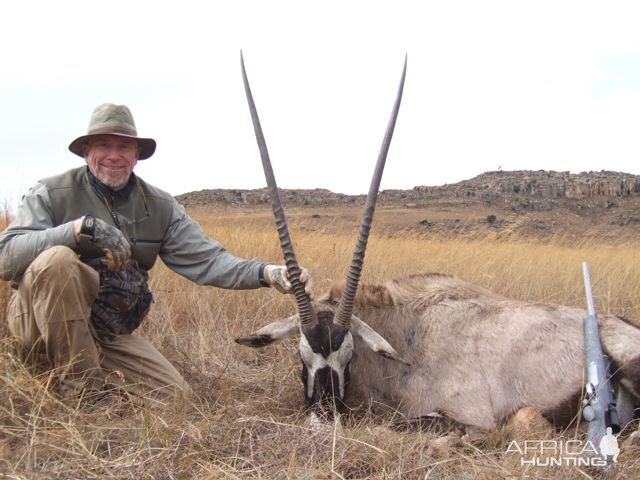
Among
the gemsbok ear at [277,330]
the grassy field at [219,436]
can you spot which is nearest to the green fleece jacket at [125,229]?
the gemsbok ear at [277,330]

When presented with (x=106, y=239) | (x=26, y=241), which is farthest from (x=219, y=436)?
(x=26, y=241)

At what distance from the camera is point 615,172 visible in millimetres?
43438

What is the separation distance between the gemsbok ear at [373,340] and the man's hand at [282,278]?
0.34 meters

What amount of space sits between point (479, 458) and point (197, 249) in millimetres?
2446

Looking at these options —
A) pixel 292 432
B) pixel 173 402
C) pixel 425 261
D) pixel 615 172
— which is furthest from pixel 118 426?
pixel 615 172

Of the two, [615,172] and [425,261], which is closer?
[425,261]

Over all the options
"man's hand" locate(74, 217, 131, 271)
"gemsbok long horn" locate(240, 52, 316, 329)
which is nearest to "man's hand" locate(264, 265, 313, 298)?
"gemsbok long horn" locate(240, 52, 316, 329)

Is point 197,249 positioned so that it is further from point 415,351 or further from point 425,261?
point 425,261

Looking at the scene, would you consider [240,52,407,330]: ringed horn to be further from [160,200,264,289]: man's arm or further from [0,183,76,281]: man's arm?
[0,183,76,281]: man's arm

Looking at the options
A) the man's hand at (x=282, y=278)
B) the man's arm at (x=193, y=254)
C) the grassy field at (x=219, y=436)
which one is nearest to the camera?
the grassy field at (x=219, y=436)

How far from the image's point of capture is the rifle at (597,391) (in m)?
3.20

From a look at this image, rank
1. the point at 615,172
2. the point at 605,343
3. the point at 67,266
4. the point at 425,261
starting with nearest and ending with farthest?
1. the point at 67,266
2. the point at 605,343
3. the point at 425,261
4. the point at 615,172

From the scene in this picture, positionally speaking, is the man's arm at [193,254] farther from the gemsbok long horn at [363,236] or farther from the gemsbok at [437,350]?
the gemsbok long horn at [363,236]

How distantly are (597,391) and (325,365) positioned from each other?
56.9 inches
